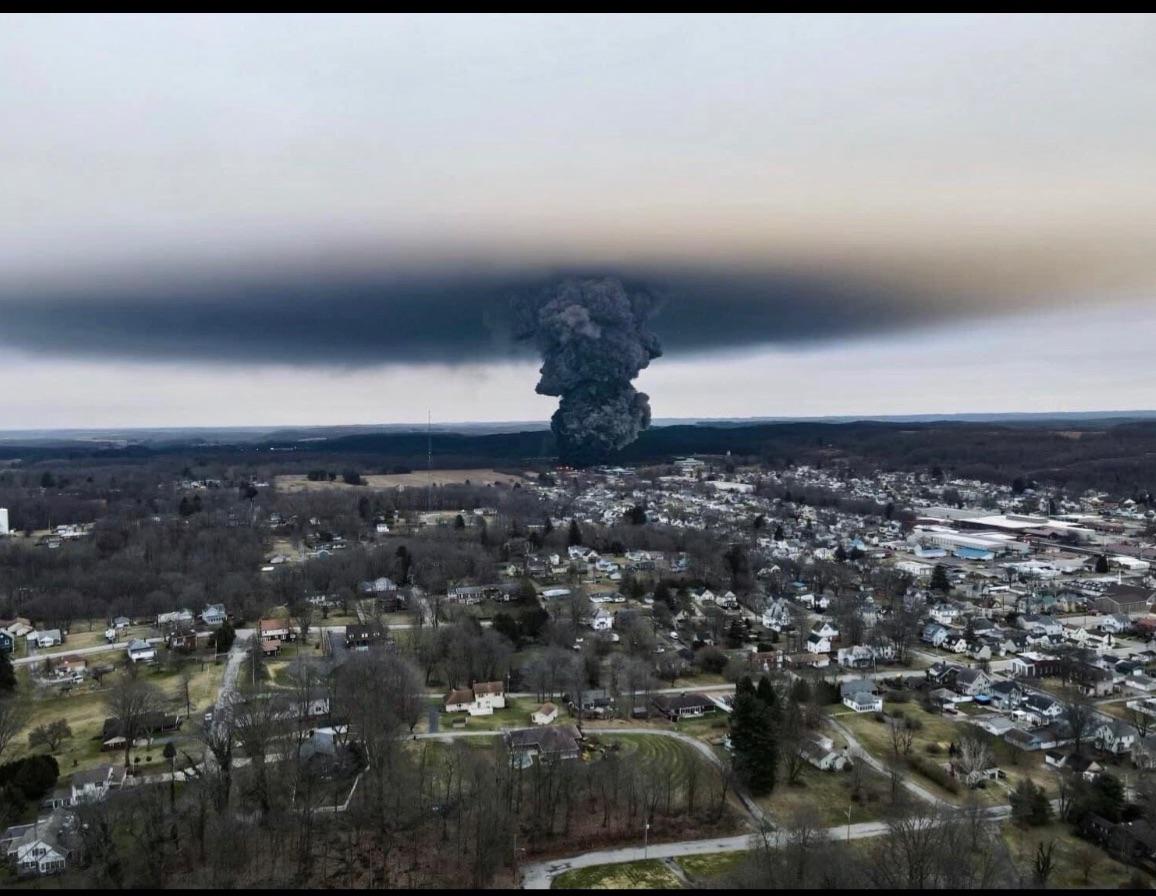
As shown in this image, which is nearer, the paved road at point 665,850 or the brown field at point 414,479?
the paved road at point 665,850

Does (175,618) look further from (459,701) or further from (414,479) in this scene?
(414,479)

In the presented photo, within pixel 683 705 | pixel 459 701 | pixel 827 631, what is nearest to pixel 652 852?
pixel 683 705

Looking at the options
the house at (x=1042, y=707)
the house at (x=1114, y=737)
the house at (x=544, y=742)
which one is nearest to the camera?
the house at (x=544, y=742)

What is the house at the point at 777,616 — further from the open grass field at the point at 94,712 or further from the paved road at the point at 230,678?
the open grass field at the point at 94,712

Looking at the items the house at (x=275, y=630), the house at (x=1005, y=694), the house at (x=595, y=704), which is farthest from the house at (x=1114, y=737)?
the house at (x=275, y=630)

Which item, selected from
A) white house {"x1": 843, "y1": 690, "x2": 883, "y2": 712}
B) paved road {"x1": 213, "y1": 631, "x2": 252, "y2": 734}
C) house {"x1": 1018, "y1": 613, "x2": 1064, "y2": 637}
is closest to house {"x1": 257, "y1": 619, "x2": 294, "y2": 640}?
paved road {"x1": 213, "y1": 631, "x2": 252, "y2": 734}

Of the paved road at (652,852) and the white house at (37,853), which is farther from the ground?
the white house at (37,853)
